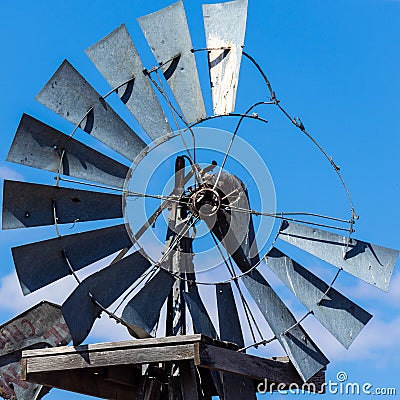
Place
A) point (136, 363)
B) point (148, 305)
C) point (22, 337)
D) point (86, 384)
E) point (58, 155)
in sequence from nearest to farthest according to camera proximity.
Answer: point (136, 363) → point (148, 305) → point (58, 155) → point (86, 384) → point (22, 337)

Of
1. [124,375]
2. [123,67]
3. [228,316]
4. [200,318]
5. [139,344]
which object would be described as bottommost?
[139,344]

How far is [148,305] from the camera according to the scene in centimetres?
713

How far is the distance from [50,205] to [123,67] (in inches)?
46.4

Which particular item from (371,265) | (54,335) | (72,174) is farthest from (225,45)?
(54,335)

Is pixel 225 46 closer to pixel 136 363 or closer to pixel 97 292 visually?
pixel 97 292

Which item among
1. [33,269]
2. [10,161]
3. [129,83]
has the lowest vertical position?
→ [33,269]

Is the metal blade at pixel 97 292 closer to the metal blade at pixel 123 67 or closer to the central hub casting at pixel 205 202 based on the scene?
the central hub casting at pixel 205 202

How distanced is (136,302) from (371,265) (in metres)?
1.70

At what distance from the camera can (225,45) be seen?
746 cm

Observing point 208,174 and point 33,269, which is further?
point 208,174

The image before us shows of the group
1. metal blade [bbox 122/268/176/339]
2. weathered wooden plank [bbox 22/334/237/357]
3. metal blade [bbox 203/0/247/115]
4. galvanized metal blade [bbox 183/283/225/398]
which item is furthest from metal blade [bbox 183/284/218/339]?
metal blade [bbox 203/0/247/115]

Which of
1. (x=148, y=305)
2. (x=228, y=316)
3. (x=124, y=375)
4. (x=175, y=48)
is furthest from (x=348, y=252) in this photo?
(x=175, y=48)

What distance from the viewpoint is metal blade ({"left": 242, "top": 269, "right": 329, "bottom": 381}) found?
289 inches

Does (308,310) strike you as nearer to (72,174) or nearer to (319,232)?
(319,232)
